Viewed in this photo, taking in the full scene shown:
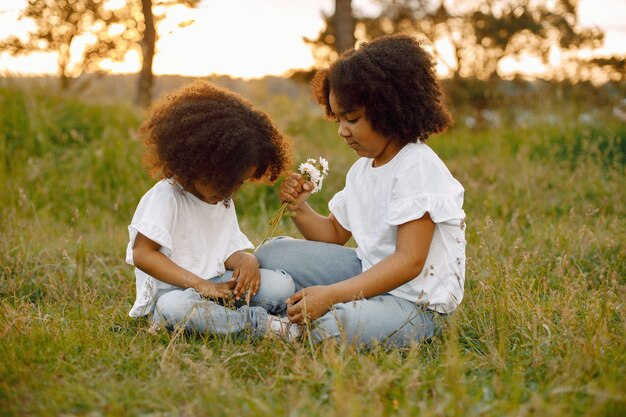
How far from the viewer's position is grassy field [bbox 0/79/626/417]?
1.80 metres

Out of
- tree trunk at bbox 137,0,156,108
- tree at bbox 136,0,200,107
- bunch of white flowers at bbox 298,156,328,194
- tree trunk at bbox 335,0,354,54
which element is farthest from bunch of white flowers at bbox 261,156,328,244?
tree trunk at bbox 335,0,354,54

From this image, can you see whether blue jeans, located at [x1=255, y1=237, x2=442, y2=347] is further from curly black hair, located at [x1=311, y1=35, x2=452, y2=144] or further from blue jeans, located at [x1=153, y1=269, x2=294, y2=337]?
curly black hair, located at [x1=311, y1=35, x2=452, y2=144]

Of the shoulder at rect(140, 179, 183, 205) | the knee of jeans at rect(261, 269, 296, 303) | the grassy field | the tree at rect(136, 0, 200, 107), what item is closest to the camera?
the grassy field

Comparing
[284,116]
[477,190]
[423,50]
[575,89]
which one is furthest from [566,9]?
[423,50]

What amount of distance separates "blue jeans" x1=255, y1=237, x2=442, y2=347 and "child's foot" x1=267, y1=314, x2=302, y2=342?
0.07 meters

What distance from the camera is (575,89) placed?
46.3ft

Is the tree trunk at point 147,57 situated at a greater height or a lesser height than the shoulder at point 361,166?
greater

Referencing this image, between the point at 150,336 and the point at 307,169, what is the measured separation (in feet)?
3.21

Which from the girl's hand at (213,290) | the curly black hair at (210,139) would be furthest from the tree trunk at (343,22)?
the girl's hand at (213,290)

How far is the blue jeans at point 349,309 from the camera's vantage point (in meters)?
2.38

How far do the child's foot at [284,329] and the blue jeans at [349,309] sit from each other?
0.23 ft

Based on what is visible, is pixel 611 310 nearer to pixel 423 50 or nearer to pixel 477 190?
pixel 423 50

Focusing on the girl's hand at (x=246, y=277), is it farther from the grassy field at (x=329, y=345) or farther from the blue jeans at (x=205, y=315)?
the grassy field at (x=329, y=345)

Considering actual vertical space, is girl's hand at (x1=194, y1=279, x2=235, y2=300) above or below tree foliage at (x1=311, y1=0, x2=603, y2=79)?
below
